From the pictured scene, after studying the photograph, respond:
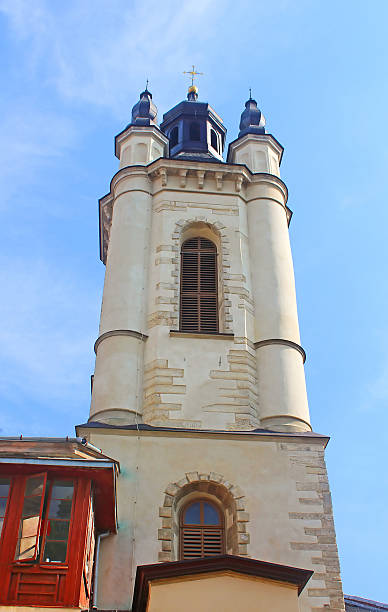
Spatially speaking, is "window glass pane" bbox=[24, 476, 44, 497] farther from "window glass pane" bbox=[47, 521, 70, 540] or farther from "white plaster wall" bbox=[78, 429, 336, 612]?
"white plaster wall" bbox=[78, 429, 336, 612]

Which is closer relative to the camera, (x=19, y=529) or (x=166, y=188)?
(x=19, y=529)

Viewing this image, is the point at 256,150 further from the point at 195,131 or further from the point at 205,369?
the point at 205,369

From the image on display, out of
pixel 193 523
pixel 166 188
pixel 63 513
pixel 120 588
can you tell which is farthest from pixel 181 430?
pixel 166 188

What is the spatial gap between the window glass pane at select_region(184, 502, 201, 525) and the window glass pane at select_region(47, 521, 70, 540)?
15.6 feet

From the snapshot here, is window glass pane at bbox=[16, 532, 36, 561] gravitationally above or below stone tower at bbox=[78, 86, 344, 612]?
below

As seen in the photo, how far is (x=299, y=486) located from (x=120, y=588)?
4187 millimetres

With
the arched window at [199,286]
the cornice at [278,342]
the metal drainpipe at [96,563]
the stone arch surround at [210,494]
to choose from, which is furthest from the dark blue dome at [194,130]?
the metal drainpipe at [96,563]

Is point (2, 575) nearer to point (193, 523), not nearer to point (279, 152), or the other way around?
point (193, 523)

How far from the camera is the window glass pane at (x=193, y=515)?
1666 centimetres

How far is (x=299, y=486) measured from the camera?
55.2 ft

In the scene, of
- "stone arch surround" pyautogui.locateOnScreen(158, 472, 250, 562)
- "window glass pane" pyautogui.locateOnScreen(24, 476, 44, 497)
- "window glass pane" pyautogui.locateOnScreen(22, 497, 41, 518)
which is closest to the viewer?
"window glass pane" pyautogui.locateOnScreen(22, 497, 41, 518)

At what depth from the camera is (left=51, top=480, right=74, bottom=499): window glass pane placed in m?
12.7

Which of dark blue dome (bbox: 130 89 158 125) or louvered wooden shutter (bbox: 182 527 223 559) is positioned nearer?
louvered wooden shutter (bbox: 182 527 223 559)

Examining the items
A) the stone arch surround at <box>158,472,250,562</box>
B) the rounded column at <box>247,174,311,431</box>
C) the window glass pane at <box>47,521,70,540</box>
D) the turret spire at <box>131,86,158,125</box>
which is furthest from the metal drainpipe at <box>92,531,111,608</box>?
the turret spire at <box>131,86,158,125</box>
